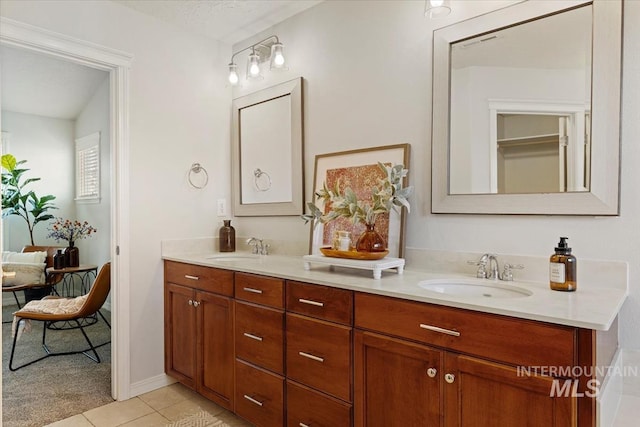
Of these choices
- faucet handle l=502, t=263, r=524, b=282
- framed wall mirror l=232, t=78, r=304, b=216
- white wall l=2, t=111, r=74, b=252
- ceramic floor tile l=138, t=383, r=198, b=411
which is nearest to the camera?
faucet handle l=502, t=263, r=524, b=282

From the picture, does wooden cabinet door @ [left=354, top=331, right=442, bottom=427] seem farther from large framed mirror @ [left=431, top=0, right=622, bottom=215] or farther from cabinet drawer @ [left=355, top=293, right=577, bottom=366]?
large framed mirror @ [left=431, top=0, right=622, bottom=215]

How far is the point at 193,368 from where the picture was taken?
247 cm

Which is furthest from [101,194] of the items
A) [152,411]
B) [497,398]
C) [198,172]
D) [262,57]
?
[497,398]

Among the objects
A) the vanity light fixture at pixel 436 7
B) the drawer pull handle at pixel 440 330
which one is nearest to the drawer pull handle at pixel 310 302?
the drawer pull handle at pixel 440 330

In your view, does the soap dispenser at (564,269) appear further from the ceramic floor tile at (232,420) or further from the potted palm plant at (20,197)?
the potted palm plant at (20,197)

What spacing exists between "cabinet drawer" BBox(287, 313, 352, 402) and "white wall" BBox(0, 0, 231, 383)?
129cm

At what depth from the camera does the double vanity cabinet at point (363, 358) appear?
1166 mm

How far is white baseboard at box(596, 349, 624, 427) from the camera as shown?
43.4 inches

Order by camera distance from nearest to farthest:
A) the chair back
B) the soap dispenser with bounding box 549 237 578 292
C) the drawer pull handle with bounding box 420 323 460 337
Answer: the drawer pull handle with bounding box 420 323 460 337
the soap dispenser with bounding box 549 237 578 292
the chair back

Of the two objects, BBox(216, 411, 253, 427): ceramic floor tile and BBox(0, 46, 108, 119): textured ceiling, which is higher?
BBox(0, 46, 108, 119): textured ceiling

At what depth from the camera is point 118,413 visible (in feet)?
7.70

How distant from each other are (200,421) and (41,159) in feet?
14.9

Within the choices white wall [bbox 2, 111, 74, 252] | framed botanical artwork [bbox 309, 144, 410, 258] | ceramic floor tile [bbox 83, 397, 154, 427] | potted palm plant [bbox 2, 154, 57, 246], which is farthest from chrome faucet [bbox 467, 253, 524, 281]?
white wall [bbox 2, 111, 74, 252]

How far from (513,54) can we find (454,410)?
1497 mm
